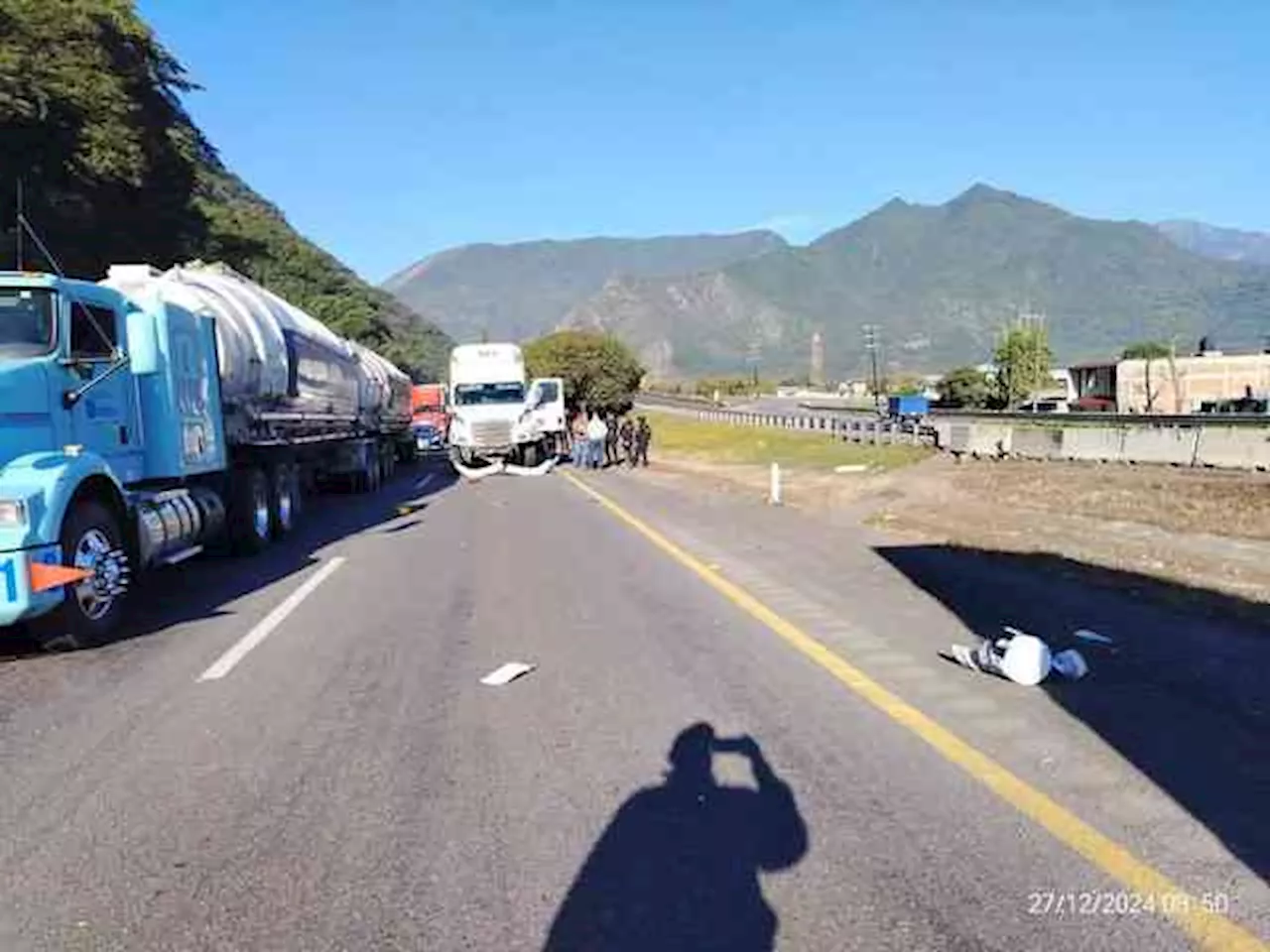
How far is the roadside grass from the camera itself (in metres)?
36.6

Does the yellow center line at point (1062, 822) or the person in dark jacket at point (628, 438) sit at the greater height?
the yellow center line at point (1062, 822)

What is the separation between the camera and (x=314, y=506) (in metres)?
25.7

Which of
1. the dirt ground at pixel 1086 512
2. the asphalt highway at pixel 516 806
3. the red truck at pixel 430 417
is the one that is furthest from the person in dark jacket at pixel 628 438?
the asphalt highway at pixel 516 806

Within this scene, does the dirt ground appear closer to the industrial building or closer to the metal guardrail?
the metal guardrail

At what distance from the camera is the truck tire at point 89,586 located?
30.7 ft

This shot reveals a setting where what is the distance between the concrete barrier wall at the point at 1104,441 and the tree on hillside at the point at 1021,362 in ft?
224

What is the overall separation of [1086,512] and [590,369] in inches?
3024

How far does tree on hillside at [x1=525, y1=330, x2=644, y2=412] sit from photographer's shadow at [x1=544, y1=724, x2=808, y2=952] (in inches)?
3354

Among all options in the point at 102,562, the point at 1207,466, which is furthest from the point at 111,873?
the point at 1207,466

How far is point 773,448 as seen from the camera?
46.8 metres

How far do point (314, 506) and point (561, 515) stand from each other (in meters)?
6.89

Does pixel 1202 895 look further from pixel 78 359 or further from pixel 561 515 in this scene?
pixel 561 515
